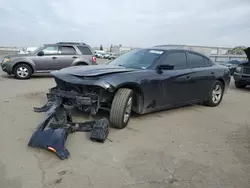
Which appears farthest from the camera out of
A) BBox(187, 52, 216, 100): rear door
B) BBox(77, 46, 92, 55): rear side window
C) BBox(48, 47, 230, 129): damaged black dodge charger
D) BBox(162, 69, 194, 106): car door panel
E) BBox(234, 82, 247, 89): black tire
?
BBox(77, 46, 92, 55): rear side window

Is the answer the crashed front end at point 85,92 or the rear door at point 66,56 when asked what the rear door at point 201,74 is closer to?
the crashed front end at point 85,92

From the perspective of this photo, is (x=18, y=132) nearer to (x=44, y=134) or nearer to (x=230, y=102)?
(x=44, y=134)

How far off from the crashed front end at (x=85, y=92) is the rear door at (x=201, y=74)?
236 cm

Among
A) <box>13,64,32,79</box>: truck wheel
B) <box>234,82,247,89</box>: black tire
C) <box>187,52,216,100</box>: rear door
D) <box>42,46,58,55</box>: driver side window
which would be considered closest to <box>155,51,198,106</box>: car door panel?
<box>187,52,216,100</box>: rear door

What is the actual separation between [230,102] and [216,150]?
4071 mm

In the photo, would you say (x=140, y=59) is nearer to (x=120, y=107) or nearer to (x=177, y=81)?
(x=177, y=81)

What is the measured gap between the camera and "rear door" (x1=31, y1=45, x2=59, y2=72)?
10.2 m

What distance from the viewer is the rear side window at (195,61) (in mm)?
5539

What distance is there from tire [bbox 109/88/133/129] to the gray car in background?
705 cm

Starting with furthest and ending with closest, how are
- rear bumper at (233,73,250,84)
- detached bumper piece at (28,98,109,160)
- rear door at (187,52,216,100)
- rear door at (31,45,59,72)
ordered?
1. rear door at (31,45,59,72)
2. rear bumper at (233,73,250,84)
3. rear door at (187,52,216,100)
4. detached bumper piece at (28,98,109,160)

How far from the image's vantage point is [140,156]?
10.6ft

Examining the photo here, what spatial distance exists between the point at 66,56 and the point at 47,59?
867 mm

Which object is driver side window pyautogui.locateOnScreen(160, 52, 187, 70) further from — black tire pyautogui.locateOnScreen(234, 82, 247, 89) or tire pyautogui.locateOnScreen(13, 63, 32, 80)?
tire pyautogui.locateOnScreen(13, 63, 32, 80)

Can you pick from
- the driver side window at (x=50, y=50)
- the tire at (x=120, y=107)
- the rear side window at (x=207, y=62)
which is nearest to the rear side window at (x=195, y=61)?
the rear side window at (x=207, y=62)
